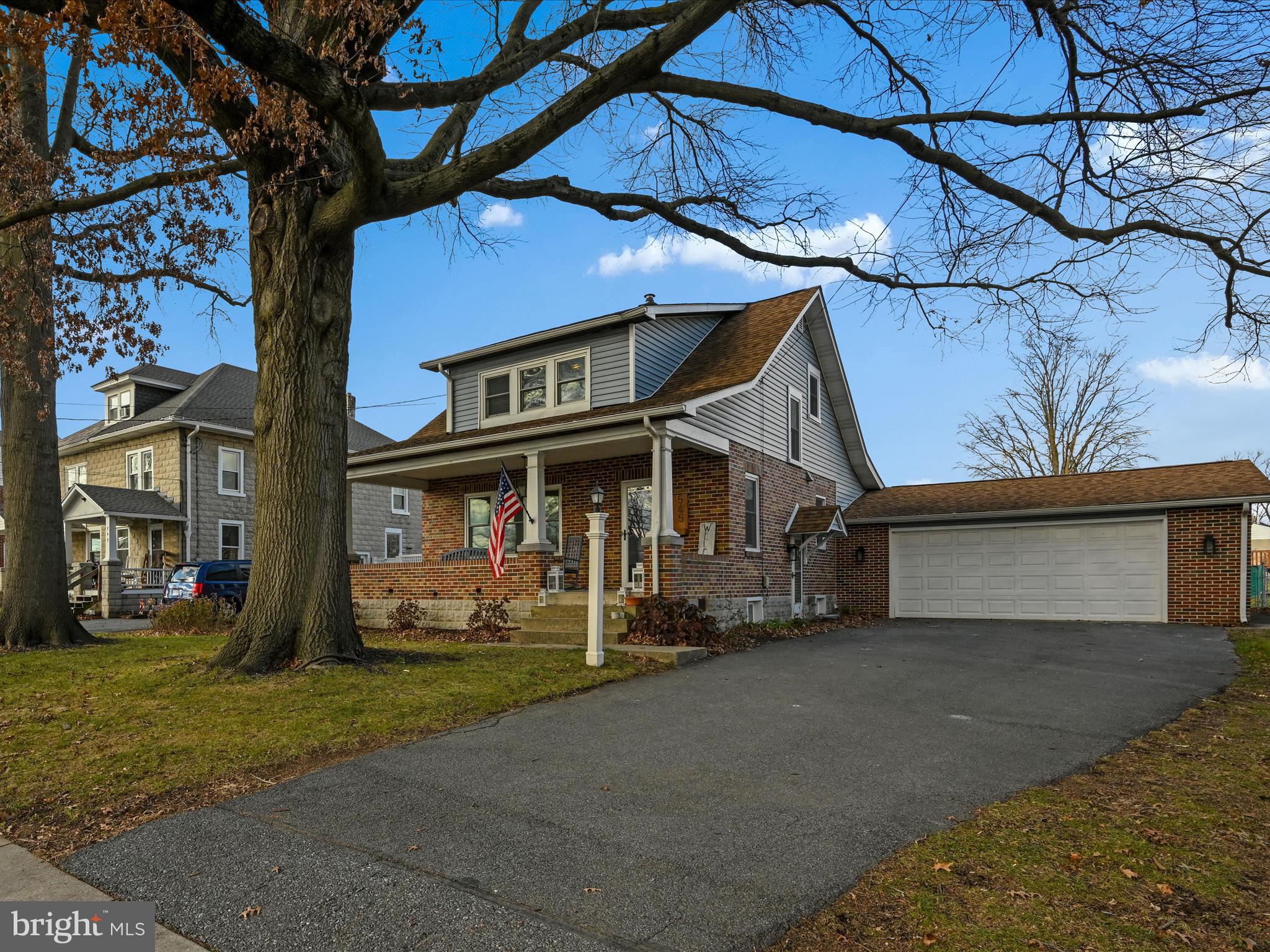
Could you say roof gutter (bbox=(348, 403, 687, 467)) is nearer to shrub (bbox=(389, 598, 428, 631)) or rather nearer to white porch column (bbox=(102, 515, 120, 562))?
shrub (bbox=(389, 598, 428, 631))

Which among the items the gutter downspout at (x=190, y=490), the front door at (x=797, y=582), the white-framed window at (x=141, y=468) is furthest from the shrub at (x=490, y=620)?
the white-framed window at (x=141, y=468)

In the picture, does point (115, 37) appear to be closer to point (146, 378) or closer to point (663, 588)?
point (663, 588)

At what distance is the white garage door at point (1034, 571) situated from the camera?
16641 millimetres

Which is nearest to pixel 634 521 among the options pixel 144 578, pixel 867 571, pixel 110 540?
pixel 867 571

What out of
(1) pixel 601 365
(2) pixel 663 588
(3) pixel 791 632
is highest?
(1) pixel 601 365

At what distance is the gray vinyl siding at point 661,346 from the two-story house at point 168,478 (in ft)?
38.4

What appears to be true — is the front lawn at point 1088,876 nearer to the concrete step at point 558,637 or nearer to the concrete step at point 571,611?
the concrete step at point 558,637

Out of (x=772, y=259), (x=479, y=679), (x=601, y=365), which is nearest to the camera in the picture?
(x=479, y=679)

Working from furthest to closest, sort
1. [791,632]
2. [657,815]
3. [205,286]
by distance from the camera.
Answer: [791,632] → [205,286] → [657,815]

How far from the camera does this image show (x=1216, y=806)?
4.75 m

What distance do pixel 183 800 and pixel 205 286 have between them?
10840 mm

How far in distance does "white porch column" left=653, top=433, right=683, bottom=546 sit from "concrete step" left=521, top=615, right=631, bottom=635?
1.40m

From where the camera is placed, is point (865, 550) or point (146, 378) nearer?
point (865, 550)

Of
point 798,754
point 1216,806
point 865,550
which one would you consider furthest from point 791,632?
point 1216,806
